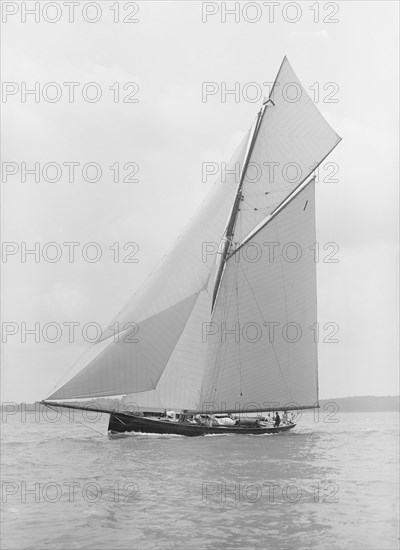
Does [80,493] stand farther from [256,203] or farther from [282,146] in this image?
[282,146]

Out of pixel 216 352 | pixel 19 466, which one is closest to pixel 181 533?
pixel 19 466

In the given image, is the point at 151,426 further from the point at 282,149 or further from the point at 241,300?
the point at 282,149

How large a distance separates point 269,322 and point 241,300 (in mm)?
1685

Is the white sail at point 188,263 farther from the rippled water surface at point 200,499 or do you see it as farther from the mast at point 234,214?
the rippled water surface at point 200,499

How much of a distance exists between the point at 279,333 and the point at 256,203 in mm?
6297

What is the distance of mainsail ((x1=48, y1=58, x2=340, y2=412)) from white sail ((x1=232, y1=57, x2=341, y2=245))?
0.05 m

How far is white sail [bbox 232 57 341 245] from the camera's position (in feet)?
116

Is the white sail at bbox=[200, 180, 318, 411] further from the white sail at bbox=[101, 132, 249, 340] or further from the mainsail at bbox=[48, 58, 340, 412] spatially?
the white sail at bbox=[101, 132, 249, 340]

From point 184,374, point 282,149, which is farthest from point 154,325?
point 282,149

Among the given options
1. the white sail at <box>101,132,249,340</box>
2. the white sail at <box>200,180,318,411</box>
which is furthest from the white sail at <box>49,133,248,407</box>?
the white sail at <box>200,180,318,411</box>

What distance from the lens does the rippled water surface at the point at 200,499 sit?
42.5 ft

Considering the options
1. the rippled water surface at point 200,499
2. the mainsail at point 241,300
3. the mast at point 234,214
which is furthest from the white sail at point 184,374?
the rippled water surface at point 200,499

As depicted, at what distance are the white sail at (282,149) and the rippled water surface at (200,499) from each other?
40.7ft

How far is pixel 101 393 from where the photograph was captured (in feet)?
94.7
